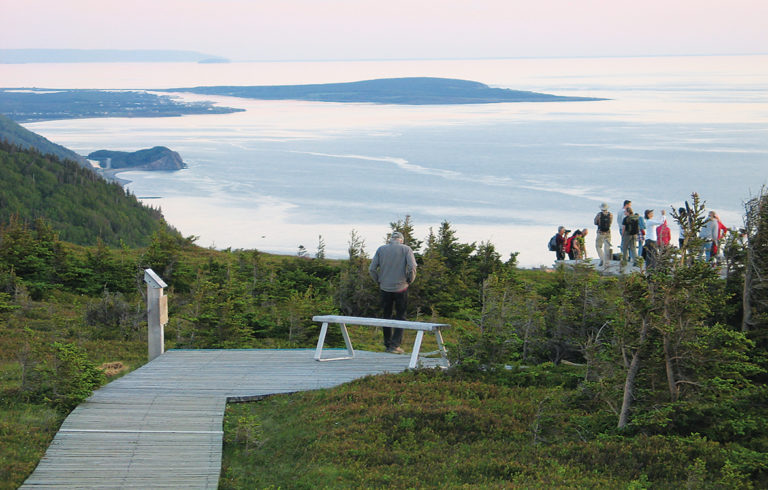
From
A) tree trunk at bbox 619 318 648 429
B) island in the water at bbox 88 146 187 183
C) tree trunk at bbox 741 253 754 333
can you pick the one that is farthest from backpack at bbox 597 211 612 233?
island in the water at bbox 88 146 187 183

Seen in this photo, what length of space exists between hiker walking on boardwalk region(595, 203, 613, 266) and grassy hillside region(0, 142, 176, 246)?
56332mm

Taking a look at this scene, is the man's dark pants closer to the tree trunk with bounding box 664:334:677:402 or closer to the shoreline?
the tree trunk with bounding box 664:334:677:402

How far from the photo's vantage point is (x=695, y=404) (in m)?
7.14

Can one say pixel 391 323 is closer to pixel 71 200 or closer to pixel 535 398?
pixel 535 398

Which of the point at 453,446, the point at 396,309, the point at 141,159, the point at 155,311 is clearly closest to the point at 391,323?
the point at 396,309

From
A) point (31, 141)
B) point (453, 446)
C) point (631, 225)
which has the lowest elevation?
point (453, 446)

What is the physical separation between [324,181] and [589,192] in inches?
1376

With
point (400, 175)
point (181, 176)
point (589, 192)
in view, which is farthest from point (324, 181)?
point (589, 192)

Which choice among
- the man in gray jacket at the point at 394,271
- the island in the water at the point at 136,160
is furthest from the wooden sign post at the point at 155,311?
the island in the water at the point at 136,160

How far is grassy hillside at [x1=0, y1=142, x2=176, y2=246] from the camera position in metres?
74.8

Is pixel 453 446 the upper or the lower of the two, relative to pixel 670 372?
lower

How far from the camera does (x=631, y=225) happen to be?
2056 centimetres

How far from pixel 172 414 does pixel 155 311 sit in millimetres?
3107

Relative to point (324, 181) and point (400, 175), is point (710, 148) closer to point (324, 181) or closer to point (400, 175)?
point (400, 175)
